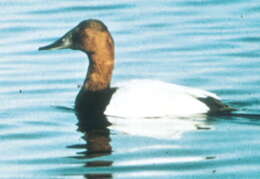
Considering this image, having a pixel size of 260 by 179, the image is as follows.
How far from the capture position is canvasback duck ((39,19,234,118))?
891 cm

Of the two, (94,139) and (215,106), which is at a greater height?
(215,106)

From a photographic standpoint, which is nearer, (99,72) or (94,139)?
(94,139)

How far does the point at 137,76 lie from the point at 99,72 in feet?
3.81

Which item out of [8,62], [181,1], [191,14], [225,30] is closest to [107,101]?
[8,62]

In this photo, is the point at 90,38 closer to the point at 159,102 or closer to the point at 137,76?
the point at 159,102

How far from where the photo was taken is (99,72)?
9688mm

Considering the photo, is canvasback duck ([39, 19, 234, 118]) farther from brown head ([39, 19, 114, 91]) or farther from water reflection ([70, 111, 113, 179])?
water reflection ([70, 111, 113, 179])

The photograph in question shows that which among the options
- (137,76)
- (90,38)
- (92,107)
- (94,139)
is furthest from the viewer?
(137,76)

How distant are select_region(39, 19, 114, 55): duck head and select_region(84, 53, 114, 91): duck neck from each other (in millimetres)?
61

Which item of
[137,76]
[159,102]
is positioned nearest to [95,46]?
[159,102]

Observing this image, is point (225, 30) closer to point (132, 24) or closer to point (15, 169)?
point (132, 24)

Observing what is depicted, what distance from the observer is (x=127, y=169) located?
7.29 m

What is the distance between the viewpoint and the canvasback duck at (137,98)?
8914mm

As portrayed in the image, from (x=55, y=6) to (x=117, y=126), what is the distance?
6461 millimetres
